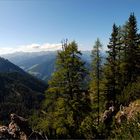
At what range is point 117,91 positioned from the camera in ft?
155

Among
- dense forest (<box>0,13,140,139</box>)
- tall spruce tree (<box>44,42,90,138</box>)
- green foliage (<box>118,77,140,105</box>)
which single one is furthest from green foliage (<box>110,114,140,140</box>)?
green foliage (<box>118,77,140,105</box>)

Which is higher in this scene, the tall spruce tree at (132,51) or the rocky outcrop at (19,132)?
the tall spruce tree at (132,51)

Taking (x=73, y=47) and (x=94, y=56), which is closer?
(x=73, y=47)

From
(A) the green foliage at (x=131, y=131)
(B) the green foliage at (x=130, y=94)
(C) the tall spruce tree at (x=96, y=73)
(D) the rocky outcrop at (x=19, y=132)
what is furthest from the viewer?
(C) the tall spruce tree at (x=96, y=73)

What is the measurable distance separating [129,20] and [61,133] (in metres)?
27.3

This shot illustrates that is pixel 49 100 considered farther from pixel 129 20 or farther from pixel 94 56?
pixel 129 20

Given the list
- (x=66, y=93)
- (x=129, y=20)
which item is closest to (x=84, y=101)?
(x=66, y=93)

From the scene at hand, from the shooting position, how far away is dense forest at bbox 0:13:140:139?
109ft

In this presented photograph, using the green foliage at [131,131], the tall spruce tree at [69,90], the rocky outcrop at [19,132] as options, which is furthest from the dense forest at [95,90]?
the green foliage at [131,131]

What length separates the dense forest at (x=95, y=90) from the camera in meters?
33.2

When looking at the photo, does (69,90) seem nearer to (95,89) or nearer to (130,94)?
(130,94)

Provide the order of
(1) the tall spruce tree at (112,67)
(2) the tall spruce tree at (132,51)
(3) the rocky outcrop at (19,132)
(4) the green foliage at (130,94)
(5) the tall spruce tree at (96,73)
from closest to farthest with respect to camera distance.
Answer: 1. (3) the rocky outcrop at (19,132)
2. (4) the green foliage at (130,94)
3. (5) the tall spruce tree at (96,73)
4. (1) the tall spruce tree at (112,67)
5. (2) the tall spruce tree at (132,51)

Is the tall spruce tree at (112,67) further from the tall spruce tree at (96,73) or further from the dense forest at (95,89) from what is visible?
the tall spruce tree at (96,73)

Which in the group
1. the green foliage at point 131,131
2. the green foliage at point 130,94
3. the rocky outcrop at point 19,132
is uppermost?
the green foliage at point 131,131
